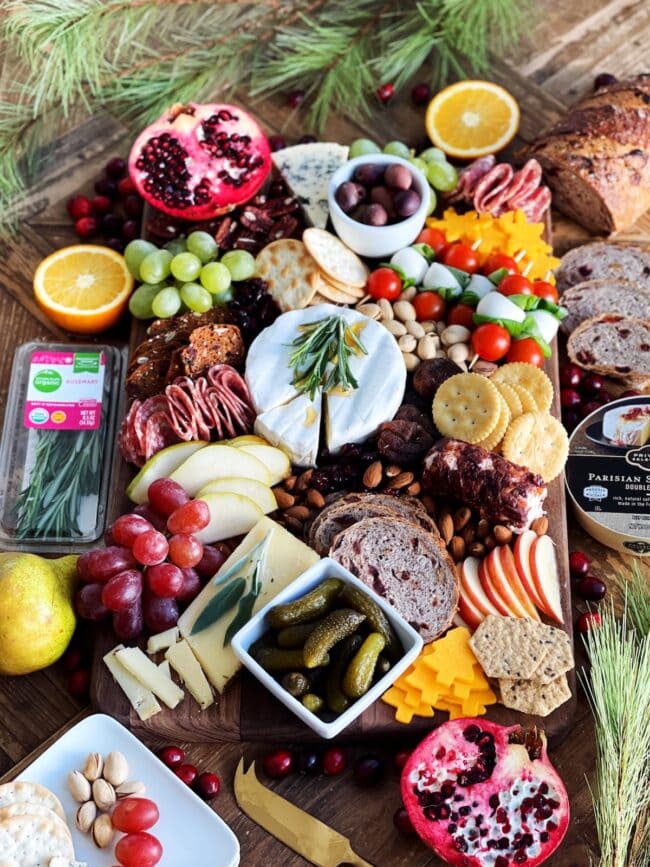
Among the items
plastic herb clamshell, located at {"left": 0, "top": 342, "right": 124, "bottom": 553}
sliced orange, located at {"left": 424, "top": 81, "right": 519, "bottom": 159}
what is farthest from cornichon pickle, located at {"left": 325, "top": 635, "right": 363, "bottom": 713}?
sliced orange, located at {"left": 424, "top": 81, "right": 519, "bottom": 159}

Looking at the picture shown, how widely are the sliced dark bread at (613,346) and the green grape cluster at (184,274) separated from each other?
1026 millimetres

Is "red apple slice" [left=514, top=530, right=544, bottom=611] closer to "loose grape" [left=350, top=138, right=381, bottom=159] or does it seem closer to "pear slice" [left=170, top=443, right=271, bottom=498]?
"pear slice" [left=170, top=443, right=271, bottom=498]

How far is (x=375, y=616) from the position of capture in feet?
8.45

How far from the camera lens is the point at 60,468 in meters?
3.10

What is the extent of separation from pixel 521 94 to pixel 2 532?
235 centimetres

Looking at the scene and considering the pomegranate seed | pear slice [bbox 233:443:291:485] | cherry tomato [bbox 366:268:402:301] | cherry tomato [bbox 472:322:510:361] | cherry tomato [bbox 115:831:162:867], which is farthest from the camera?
the pomegranate seed

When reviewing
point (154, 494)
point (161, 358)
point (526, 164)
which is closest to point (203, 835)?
point (154, 494)

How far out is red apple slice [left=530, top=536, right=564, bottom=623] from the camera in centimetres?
278

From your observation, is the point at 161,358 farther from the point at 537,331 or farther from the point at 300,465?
the point at 537,331

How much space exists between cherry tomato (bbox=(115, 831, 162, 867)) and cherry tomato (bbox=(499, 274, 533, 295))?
5.90ft

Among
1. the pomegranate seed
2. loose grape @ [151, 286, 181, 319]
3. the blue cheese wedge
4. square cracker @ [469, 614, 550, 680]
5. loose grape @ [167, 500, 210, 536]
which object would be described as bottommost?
square cracker @ [469, 614, 550, 680]

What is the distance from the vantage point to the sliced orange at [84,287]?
3.28m

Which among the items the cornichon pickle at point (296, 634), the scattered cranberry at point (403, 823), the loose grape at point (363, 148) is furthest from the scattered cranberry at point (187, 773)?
the loose grape at point (363, 148)

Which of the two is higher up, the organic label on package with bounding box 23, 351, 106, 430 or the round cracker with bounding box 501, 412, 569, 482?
the round cracker with bounding box 501, 412, 569, 482
